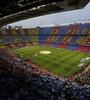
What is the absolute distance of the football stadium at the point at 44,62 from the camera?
8.85 metres

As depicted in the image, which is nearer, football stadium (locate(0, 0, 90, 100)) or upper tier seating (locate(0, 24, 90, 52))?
football stadium (locate(0, 0, 90, 100))

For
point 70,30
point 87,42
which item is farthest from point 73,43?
point 70,30

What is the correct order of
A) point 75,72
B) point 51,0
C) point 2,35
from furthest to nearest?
point 2,35, point 75,72, point 51,0

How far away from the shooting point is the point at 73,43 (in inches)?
2169

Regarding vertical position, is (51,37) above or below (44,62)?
above

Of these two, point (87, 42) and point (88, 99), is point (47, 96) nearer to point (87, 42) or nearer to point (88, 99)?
point (88, 99)

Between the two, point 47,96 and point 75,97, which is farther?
point 75,97

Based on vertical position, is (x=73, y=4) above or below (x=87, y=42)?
above

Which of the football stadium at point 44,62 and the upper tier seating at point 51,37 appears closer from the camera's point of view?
the football stadium at point 44,62

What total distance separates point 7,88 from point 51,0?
8285 mm

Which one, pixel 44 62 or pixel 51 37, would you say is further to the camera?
pixel 51 37

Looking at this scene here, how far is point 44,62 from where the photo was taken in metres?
31.6

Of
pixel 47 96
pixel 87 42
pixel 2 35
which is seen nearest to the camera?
pixel 47 96

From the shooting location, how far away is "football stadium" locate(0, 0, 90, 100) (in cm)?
885
